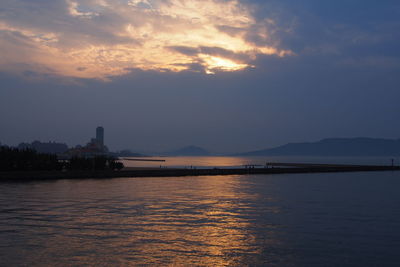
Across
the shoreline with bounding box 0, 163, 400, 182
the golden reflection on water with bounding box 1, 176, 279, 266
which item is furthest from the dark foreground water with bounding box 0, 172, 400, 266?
the shoreline with bounding box 0, 163, 400, 182

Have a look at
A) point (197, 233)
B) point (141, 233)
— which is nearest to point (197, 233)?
point (197, 233)

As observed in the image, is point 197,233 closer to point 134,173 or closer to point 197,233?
point 197,233

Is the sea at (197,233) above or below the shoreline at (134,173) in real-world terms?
below

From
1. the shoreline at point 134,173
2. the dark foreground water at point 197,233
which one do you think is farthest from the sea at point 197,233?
the shoreline at point 134,173

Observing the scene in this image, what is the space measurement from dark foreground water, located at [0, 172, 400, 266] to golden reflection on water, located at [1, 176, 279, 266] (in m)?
0.05

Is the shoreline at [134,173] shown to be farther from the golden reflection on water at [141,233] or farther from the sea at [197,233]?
the golden reflection on water at [141,233]

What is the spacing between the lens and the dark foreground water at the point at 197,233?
20.3m

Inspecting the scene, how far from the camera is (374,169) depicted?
403 ft

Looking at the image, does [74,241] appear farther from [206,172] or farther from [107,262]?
[206,172]

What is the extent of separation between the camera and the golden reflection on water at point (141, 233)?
20.3m

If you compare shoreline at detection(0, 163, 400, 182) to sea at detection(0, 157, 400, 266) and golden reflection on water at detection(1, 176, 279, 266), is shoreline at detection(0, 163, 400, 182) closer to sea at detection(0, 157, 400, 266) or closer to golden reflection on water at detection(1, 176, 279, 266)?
sea at detection(0, 157, 400, 266)

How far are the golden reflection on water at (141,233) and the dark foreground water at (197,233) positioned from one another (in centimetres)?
5

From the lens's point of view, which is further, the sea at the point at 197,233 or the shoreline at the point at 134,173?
the shoreline at the point at 134,173

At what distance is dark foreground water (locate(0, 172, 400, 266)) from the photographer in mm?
20297
